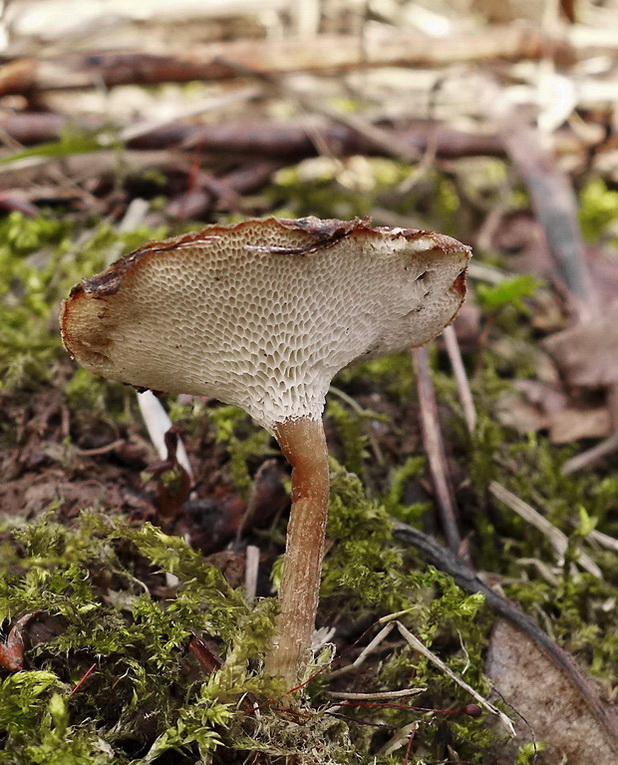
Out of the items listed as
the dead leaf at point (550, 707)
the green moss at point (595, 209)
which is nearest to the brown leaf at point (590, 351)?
the green moss at point (595, 209)

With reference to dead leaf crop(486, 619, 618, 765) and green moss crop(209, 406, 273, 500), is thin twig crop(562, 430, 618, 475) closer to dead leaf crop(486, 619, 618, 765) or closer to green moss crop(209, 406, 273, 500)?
dead leaf crop(486, 619, 618, 765)

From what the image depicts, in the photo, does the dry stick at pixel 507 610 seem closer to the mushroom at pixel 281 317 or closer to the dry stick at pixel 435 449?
the dry stick at pixel 435 449

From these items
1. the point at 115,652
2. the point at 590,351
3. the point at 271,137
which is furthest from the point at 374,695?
the point at 271,137

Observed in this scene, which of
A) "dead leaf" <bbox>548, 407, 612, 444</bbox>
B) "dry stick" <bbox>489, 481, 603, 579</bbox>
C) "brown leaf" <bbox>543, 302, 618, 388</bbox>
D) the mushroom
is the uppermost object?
the mushroom

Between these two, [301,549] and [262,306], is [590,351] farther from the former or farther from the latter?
[262,306]

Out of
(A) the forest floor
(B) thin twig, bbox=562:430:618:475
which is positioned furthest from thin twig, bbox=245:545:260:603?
(B) thin twig, bbox=562:430:618:475

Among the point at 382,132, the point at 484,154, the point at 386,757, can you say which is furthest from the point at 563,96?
the point at 386,757

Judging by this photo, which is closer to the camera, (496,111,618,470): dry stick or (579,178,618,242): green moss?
(496,111,618,470): dry stick
